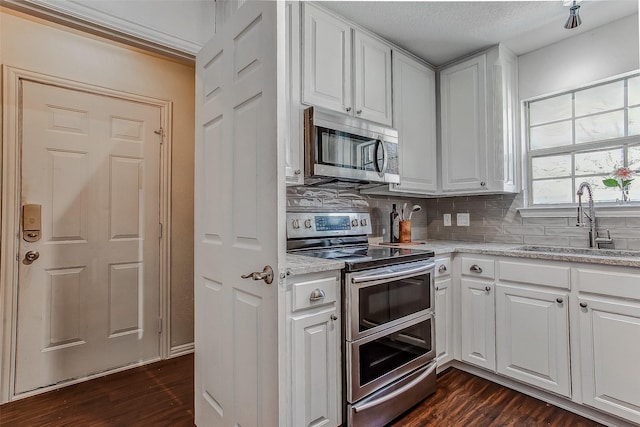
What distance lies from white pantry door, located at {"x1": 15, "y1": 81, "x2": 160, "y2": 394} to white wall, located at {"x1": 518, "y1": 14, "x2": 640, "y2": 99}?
3.00 metres

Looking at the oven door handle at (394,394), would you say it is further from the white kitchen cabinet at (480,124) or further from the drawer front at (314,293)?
the white kitchen cabinet at (480,124)

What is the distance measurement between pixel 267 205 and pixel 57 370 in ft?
7.05

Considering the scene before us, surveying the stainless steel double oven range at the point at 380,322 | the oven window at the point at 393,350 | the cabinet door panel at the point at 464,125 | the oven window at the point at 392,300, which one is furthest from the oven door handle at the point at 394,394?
the cabinet door panel at the point at 464,125

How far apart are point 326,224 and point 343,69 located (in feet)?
3.38

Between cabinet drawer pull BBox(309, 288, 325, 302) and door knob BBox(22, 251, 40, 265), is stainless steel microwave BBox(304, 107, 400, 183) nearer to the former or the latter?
cabinet drawer pull BBox(309, 288, 325, 302)

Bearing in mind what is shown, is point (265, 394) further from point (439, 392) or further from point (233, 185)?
point (439, 392)

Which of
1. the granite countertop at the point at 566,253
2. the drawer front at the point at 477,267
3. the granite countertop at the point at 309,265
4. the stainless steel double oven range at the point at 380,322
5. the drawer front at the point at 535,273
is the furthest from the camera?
the drawer front at the point at 477,267

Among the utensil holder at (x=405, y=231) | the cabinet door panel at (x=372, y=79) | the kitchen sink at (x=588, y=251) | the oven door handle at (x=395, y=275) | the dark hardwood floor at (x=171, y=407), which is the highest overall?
the cabinet door panel at (x=372, y=79)

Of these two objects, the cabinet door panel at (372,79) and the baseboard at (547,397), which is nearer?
the baseboard at (547,397)

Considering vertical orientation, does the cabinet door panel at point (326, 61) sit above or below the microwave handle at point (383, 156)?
above

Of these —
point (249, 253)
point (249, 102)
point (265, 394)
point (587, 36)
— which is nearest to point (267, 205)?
point (249, 253)

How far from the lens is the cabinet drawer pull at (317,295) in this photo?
4.91 feet

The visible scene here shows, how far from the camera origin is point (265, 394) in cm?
123

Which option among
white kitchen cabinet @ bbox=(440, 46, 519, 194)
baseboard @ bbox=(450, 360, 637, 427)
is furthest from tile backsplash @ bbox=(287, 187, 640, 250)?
baseboard @ bbox=(450, 360, 637, 427)
